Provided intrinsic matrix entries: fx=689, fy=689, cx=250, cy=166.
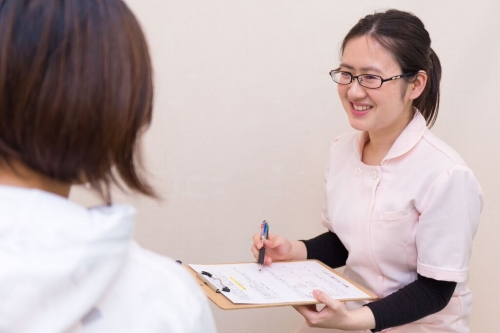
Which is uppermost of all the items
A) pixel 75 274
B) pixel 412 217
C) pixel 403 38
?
pixel 403 38

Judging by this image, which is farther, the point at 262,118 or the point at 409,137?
the point at 262,118

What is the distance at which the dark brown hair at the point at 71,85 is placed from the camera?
26.7 inches

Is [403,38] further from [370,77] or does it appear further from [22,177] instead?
[22,177]

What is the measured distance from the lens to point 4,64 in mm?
676

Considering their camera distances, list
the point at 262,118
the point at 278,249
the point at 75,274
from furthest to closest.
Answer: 1. the point at 262,118
2. the point at 278,249
3. the point at 75,274

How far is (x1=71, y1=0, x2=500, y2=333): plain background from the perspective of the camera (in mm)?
1912

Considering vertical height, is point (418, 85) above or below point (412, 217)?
above

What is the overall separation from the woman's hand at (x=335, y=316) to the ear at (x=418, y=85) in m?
0.48

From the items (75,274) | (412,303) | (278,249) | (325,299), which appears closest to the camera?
(75,274)

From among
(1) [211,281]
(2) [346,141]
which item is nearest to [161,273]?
(1) [211,281]

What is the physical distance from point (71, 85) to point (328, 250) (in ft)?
3.73

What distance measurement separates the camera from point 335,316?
1364mm

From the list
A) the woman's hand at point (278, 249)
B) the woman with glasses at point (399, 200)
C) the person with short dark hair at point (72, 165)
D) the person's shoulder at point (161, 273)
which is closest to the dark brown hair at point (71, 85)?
the person with short dark hair at point (72, 165)

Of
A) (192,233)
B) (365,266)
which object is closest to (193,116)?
(192,233)
